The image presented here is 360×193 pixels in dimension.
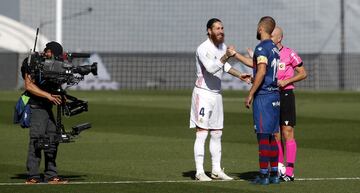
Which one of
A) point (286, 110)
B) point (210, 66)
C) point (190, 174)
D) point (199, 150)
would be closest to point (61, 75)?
point (210, 66)

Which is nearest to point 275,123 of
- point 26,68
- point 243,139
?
point 26,68

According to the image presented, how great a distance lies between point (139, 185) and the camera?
13383 millimetres

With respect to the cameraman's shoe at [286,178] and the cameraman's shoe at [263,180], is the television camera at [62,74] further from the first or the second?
the cameraman's shoe at [286,178]

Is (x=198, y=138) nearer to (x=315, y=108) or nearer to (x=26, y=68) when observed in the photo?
(x=26, y=68)

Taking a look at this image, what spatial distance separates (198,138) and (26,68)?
108 inches

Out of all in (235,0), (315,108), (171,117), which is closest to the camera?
(171,117)

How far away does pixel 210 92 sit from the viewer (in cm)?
1477

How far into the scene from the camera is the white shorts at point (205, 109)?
1470cm

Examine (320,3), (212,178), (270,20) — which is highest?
(320,3)

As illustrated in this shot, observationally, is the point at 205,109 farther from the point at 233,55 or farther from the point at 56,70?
A: the point at 56,70

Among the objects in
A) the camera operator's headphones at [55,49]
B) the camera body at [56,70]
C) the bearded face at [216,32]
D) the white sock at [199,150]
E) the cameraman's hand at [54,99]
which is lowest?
the white sock at [199,150]

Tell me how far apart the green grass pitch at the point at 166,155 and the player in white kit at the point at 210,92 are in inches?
18.2

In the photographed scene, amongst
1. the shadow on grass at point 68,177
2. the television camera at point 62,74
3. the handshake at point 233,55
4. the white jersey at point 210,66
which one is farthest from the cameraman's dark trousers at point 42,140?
the handshake at point 233,55

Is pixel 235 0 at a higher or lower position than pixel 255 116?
higher
